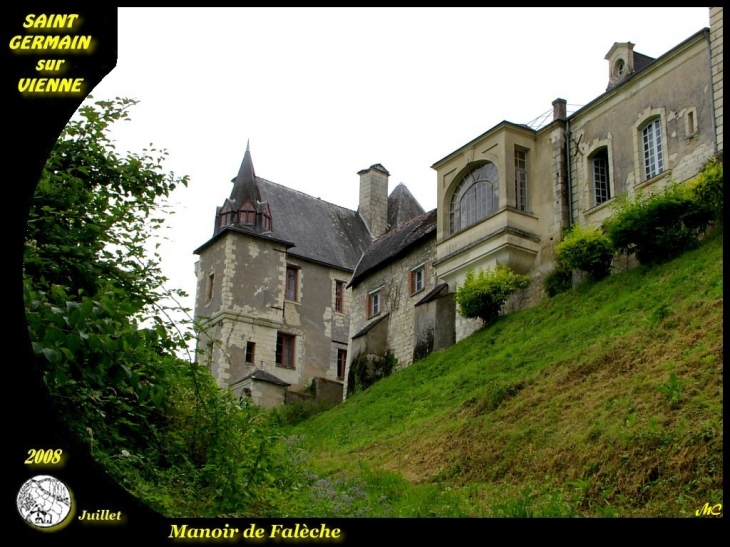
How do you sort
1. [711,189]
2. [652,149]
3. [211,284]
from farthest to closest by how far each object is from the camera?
[211,284] < [652,149] < [711,189]

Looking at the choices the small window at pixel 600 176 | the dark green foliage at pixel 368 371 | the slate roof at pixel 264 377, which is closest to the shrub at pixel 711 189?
the small window at pixel 600 176

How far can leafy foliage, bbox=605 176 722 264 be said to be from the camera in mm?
19172

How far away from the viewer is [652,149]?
71.8 feet

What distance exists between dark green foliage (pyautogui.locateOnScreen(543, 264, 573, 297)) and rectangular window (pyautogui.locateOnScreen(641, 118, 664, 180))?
9.58ft

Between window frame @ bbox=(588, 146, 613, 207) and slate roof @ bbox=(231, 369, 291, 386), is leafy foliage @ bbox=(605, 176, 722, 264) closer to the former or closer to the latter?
window frame @ bbox=(588, 146, 613, 207)

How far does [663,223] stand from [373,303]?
42.7ft

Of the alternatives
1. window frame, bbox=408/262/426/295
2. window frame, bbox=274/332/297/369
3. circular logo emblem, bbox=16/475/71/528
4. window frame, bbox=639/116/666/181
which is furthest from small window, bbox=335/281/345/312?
circular logo emblem, bbox=16/475/71/528

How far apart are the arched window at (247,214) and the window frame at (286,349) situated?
14.5 feet

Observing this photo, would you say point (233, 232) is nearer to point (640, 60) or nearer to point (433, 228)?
point (433, 228)

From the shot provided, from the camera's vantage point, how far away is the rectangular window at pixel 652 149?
850 inches

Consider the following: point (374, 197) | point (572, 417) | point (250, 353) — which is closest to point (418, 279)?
point (250, 353)

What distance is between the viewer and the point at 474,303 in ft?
76.5

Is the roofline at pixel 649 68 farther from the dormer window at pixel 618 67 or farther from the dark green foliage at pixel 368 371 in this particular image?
the dark green foliage at pixel 368 371

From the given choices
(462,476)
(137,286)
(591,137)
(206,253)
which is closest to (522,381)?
(462,476)
